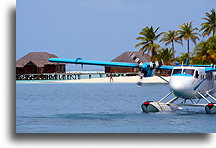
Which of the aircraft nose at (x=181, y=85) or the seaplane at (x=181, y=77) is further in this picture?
the aircraft nose at (x=181, y=85)

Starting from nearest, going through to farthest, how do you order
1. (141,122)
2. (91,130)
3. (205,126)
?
(91,130) → (205,126) → (141,122)

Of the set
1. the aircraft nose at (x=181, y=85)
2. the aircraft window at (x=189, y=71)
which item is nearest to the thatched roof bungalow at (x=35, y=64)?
the aircraft window at (x=189, y=71)

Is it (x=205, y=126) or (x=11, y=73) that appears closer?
(x=11, y=73)

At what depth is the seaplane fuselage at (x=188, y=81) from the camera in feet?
69.7

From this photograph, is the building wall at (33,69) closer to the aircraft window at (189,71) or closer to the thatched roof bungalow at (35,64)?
the thatched roof bungalow at (35,64)

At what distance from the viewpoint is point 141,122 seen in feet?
71.5

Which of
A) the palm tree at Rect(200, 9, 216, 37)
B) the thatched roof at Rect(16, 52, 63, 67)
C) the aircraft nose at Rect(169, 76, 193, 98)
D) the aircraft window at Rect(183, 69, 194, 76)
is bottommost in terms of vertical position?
the aircraft nose at Rect(169, 76, 193, 98)

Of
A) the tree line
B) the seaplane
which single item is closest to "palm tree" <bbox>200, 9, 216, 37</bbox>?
the tree line

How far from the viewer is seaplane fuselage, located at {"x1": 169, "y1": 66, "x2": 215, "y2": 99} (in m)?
21.2

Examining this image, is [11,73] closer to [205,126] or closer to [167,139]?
[167,139]

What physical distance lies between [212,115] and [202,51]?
49.4 meters

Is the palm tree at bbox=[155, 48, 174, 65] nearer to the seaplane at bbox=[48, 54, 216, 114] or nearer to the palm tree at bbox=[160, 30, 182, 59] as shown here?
the palm tree at bbox=[160, 30, 182, 59]

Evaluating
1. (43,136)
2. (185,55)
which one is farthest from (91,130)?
(185,55)
